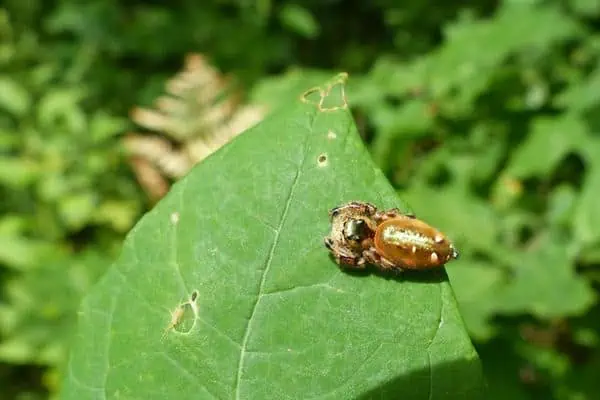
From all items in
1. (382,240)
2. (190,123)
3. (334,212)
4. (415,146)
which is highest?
(334,212)

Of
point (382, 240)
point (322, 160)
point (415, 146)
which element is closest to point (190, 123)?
point (415, 146)

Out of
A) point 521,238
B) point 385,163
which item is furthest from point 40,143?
point 521,238

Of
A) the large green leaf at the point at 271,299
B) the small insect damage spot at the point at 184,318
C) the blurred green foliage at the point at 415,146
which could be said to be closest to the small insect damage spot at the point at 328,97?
the large green leaf at the point at 271,299

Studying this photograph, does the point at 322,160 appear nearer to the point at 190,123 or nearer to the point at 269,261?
the point at 269,261

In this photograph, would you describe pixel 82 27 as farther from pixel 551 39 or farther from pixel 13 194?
pixel 551 39

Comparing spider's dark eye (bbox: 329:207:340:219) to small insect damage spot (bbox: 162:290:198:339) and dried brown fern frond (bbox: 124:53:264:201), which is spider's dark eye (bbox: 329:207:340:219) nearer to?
small insect damage spot (bbox: 162:290:198:339)

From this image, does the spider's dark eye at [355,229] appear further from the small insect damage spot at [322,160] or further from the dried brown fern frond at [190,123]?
the dried brown fern frond at [190,123]

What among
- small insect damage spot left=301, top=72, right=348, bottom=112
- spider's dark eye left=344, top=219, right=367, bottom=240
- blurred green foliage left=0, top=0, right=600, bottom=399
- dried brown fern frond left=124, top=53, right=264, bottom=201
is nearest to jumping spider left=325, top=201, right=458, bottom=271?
spider's dark eye left=344, top=219, right=367, bottom=240
